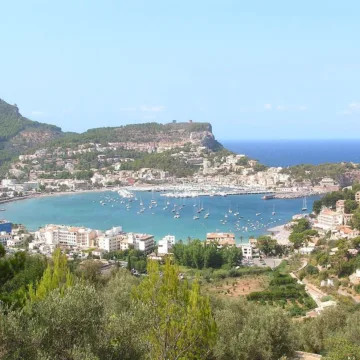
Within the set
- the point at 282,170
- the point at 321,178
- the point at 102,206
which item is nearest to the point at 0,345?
the point at 102,206

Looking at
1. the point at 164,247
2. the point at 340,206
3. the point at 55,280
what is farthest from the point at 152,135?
the point at 55,280

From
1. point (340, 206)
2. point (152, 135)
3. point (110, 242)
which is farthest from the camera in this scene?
point (152, 135)

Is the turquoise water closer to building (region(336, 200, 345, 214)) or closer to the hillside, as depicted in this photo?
building (region(336, 200, 345, 214))

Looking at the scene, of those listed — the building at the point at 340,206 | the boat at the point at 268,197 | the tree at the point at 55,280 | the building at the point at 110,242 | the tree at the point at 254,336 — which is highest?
the tree at the point at 55,280

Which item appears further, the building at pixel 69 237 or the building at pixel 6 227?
the building at pixel 6 227

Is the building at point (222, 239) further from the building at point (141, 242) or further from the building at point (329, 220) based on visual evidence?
the building at point (329, 220)

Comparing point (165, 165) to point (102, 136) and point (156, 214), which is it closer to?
point (102, 136)

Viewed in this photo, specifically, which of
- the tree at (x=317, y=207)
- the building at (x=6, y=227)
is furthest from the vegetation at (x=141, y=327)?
the tree at (x=317, y=207)
